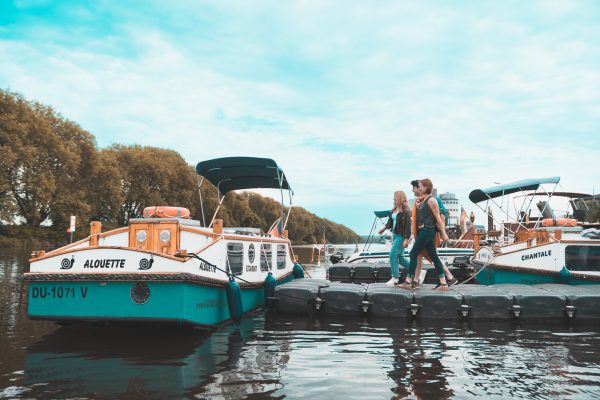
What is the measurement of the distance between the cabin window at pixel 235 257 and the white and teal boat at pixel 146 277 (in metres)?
0.02

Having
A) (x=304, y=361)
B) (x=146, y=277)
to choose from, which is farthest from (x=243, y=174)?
(x=304, y=361)

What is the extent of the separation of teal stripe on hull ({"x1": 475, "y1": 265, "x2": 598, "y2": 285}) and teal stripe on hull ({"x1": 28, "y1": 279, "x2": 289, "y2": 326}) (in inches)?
446

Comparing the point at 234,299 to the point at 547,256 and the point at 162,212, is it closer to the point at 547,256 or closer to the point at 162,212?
the point at 162,212

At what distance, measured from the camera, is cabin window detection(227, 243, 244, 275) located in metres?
12.1

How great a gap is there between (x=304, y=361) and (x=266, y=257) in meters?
6.25

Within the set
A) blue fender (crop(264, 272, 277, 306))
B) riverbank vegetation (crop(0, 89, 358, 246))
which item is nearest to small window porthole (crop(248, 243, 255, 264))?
blue fender (crop(264, 272, 277, 306))

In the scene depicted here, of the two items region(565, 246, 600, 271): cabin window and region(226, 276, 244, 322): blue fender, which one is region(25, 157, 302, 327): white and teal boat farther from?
region(565, 246, 600, 271): cabin window

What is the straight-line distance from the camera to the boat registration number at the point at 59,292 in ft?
32.2

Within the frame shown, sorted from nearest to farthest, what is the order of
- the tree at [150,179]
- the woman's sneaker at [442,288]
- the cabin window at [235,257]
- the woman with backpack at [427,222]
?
the woman with backpack at [427,222], the cabin window at [235,257], the woman's sneaker at [442,288], the tree at [150,179]

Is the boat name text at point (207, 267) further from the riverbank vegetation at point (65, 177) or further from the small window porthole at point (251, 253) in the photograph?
the riverbank vegetation at point (65, 177)

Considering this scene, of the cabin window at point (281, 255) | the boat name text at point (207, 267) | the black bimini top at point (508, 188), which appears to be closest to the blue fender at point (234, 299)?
the boat name text at point (207, 267)

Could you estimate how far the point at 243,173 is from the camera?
1673 centimetres

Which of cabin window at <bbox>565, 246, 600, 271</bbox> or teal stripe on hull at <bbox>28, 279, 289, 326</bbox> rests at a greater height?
cabin window at <bbox>565, 246, 600, 271</bbox>

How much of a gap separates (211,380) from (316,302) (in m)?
6.01
